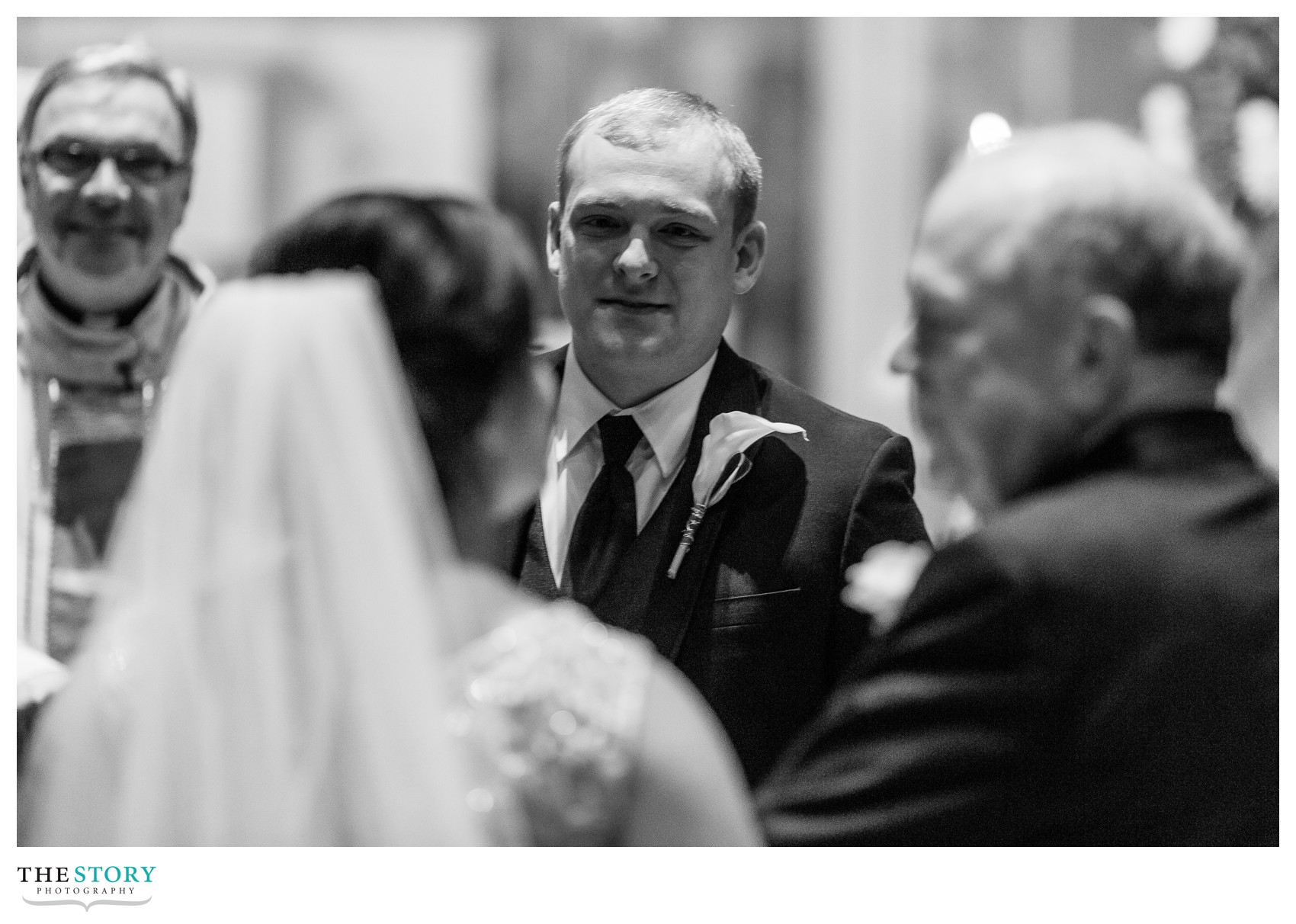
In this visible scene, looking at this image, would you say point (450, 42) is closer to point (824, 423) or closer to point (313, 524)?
point (824, 423)

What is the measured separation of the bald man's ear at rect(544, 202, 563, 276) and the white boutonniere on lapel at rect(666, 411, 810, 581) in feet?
1.08

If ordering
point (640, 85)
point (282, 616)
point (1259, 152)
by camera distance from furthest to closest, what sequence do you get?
point (640, 85)
point (1259, 152)
point (282, 616)

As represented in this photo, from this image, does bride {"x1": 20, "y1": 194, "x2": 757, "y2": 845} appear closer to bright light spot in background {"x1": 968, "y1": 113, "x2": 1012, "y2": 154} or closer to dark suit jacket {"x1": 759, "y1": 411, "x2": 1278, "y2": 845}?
dark suit jacket {"x1": 759, "y1": 411, "x2": 1278, "y2": 845}

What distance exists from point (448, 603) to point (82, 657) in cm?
37

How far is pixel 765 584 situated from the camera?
2.27 metres

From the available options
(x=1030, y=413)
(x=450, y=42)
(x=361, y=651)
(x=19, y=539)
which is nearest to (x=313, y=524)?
(x=361, y=651)

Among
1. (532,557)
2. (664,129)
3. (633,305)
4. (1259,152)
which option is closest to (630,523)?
(532,557)

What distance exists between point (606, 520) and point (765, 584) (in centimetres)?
24

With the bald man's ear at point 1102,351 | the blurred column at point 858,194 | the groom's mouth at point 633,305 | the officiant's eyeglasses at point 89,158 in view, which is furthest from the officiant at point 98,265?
the blurred column at point 858,194

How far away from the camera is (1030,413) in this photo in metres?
1.89

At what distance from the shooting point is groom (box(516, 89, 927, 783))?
227cm

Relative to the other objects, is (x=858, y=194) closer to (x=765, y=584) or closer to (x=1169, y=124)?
(x=1169, y=124)

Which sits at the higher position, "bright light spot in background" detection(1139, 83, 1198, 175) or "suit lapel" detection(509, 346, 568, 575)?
"bright light spot in background" detection(1139, 83, 1198, 175)

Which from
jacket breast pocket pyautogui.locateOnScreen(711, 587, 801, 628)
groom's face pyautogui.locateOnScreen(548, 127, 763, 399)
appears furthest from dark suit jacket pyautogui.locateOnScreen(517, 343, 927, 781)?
groom's face pyautogui.locateOnScreen(548, 127, 763, 399)
